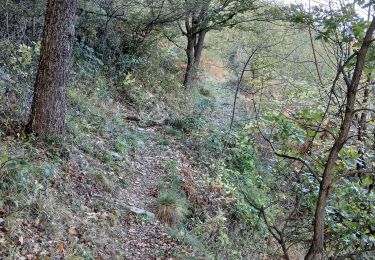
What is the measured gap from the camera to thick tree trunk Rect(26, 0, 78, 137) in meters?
5.33

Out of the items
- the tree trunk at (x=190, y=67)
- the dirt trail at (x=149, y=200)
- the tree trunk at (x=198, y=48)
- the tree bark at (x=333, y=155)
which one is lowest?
the dirt trail at (x=149, y=200)

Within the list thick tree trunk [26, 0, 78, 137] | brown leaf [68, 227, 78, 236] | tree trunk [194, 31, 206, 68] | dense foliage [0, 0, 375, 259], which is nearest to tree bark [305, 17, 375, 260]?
dense foliage [0, 0, 375, 259]

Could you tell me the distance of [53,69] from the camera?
542 centimetres

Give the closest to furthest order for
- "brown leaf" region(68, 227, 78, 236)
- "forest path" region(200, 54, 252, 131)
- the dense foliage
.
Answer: the dense foliage < "brown leaf" region(68, 227, 78, 236) < "forest path" region(200, 54, 252, 131)

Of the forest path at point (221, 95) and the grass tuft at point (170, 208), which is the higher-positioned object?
the forest path at point (221, 95)

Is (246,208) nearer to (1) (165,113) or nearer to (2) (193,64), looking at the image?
(1) (165,113)

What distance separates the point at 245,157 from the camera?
10242mm

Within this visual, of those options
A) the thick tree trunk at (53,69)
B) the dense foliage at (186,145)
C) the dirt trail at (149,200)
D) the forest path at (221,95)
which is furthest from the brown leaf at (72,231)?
the forest path at (221,95)

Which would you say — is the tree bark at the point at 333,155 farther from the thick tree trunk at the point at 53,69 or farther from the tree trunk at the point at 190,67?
the tree trunk at the point at 190,67

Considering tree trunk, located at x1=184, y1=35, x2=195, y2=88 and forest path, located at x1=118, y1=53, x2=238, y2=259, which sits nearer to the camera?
forest path, located at x1=118, y1=53, x2=238, y2=259

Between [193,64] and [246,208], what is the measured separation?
8.21 m

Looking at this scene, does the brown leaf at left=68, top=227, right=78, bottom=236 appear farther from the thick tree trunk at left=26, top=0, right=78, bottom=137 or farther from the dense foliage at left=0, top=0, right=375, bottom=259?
the thick tree trunk at left=26, top=0, right=78, bottom=137

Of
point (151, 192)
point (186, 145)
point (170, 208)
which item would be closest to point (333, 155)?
point (170, 208)

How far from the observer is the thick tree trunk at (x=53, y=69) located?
5.33 m
